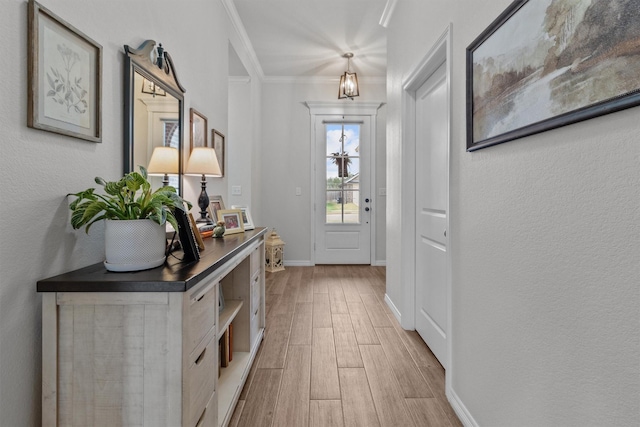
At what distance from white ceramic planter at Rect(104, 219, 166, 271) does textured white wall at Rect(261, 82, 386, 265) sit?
3.77 m

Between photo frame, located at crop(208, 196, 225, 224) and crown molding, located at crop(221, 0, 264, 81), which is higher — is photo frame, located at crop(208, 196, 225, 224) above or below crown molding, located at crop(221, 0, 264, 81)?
below

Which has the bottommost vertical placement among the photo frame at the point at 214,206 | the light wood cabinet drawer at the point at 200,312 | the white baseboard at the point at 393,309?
the white baseboard at the point at 393,309

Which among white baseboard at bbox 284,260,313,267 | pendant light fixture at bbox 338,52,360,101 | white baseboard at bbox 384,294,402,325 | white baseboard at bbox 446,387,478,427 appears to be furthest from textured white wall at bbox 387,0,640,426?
white baseboard at bbox 284,260,313,267

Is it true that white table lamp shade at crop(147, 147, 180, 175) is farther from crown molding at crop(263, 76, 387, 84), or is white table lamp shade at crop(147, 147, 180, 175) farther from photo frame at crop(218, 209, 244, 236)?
crown molding at crop(263, 76, 387, 84)

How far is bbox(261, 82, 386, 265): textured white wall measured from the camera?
4.89 m

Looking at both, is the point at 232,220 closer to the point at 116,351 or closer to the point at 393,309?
the point at 116,351

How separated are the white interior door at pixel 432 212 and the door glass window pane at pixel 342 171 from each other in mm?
2401

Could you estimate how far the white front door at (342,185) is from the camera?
16.1 ft

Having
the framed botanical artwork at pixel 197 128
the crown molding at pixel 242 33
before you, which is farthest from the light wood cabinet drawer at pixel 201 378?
the crown molding at pixel 242 33

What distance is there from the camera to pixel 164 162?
1.84 metres

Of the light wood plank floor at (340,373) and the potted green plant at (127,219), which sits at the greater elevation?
the potted green plant at (127,219)

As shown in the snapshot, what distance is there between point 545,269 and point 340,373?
1352 mm

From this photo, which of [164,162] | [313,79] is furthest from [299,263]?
[164,162]

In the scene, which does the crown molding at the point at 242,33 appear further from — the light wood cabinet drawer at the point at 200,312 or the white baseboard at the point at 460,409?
the white baseboard at the point at 460,409
